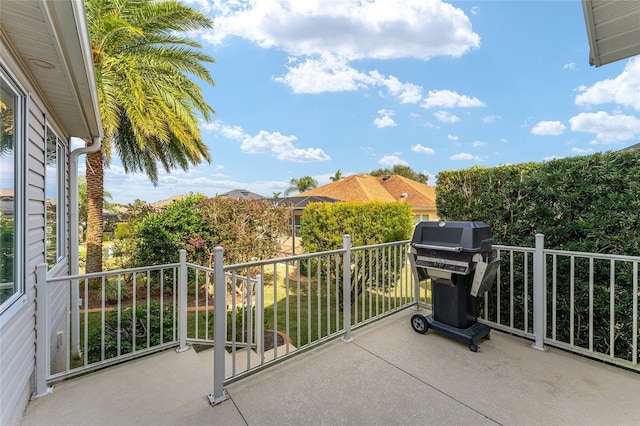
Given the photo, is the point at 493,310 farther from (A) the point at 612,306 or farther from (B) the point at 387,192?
(B) the point at 387,192

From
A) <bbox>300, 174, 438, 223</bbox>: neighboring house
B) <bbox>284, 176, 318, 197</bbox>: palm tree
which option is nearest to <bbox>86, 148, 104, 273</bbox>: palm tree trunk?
<bbox>300, 174, 438, 223</bbox>: neighboring house

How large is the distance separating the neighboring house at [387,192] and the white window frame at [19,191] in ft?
41.8

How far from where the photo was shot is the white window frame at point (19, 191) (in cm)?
192

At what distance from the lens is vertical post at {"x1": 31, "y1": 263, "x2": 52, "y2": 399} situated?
2.12 metres

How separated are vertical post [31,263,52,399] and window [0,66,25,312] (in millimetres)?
150

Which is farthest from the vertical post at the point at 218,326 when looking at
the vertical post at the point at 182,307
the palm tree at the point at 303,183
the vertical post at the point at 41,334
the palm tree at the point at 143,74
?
the palm tree at the point at 303,183

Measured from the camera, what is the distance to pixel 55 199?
326cm

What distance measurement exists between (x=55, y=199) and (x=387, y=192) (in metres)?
16.0

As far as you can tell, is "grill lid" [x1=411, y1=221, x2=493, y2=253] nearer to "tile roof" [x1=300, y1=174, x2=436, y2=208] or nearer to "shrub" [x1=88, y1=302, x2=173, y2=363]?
"shrub" [x1=88, y1=302, x2=173, y2=363]

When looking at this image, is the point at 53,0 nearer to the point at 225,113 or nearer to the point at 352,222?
the point at 352,222

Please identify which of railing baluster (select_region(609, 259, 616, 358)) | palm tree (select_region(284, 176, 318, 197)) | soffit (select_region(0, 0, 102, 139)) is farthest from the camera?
palm tree (select_region(284, 176, 318, 197))

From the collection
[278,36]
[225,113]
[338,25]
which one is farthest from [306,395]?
[225,113]

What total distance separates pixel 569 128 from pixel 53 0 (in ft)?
48.5

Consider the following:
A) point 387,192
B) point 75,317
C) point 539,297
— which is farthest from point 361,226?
point 387,192
